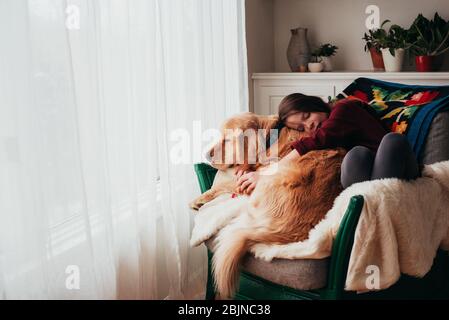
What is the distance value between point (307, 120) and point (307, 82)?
1014mm

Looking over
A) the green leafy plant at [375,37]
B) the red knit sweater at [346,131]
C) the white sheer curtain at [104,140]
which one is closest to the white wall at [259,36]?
the white sheer curtain at [104,140]

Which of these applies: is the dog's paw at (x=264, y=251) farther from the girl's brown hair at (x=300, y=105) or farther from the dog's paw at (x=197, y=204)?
the girl's brown hair at (x=300, y=105)

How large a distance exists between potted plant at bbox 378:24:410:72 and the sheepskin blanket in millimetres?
1185

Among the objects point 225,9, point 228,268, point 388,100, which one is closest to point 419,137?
point 388,100

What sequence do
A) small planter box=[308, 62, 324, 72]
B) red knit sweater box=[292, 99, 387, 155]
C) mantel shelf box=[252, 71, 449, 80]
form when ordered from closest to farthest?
red knit sweater box=[292, 99, 387, 155], mantel shelf box=[252, 71, 449, 80], small planter box=[308, 62, 324, 72]

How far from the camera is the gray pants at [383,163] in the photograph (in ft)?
5.24

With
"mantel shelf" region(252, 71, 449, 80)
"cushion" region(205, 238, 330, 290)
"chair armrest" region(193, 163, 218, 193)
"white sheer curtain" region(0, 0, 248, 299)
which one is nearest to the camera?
"white sheer curtain" region(0, 0, 248, 299)

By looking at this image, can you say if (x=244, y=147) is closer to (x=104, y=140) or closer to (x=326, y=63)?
(x=104, y=140)

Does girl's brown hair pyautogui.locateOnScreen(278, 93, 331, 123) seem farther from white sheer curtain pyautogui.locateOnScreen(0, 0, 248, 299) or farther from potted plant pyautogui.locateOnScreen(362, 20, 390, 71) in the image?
potted plant pyautogui.locateOnScreen(362, 20, 390, 71)

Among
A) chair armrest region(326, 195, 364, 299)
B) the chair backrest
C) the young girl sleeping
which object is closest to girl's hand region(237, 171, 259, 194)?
the young girl sleeping

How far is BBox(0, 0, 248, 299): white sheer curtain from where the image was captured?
143 cm

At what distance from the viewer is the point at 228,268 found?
1.67 meters

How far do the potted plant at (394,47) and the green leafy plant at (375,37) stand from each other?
2 cm

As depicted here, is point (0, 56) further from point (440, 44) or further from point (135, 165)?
point (440, 44)
